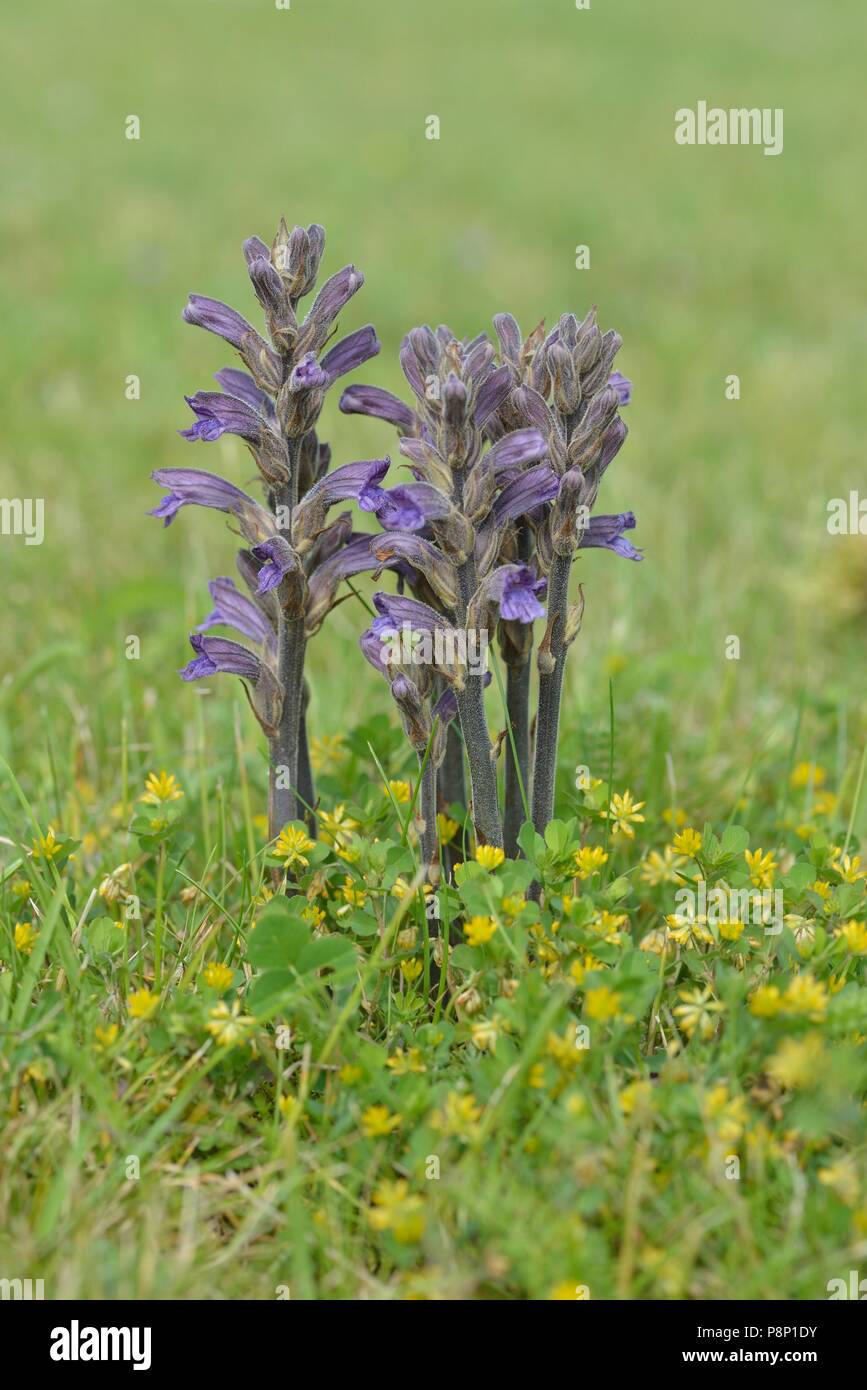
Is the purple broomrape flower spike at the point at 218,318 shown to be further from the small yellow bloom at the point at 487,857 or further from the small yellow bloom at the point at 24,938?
the small yellow bloom at the point at 24,938

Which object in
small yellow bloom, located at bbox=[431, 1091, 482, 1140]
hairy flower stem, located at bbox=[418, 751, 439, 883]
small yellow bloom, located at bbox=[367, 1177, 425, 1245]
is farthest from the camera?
hairy flower stem, located at bbox=[418, 751, 439, 883]

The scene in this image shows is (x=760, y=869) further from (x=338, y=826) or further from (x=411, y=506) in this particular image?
(x=411, y=506)

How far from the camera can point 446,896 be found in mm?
3148

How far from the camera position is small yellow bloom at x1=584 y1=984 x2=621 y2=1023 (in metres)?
2.81

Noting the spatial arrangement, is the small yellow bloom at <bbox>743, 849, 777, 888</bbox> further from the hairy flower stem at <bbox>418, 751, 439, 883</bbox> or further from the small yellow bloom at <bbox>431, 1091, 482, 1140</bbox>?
the small yellow bloom at <bbox>431, 1091, 482, 1140</bbox>

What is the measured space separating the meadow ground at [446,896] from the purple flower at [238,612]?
58 centimetres

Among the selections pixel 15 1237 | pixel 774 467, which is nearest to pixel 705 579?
pixel 774 467

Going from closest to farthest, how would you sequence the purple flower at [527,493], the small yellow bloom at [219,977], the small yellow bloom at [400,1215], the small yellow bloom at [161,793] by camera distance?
the small yellow bloom at [400,1215] < the purple flower at [527,493] < the small yellow bloom at [219,977] < the small yellow bloom at [161,793]

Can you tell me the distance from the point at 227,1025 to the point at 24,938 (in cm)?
70

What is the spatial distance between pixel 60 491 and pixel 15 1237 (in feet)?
17.5

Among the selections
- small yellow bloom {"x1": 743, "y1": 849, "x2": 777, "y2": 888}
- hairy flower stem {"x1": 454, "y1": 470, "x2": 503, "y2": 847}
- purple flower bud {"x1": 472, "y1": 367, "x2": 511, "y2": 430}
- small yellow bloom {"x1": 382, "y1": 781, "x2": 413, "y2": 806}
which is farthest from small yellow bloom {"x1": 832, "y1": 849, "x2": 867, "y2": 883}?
purple flower bud {"x1": 472, "y1": 367, "x2": 511, "y2": 430}

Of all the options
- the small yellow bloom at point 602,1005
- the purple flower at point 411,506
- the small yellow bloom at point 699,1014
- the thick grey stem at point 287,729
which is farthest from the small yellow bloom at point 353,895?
the purple flower at point 411,506

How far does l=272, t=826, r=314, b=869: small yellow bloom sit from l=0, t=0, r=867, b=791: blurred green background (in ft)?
4.74

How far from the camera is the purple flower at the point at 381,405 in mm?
3195
